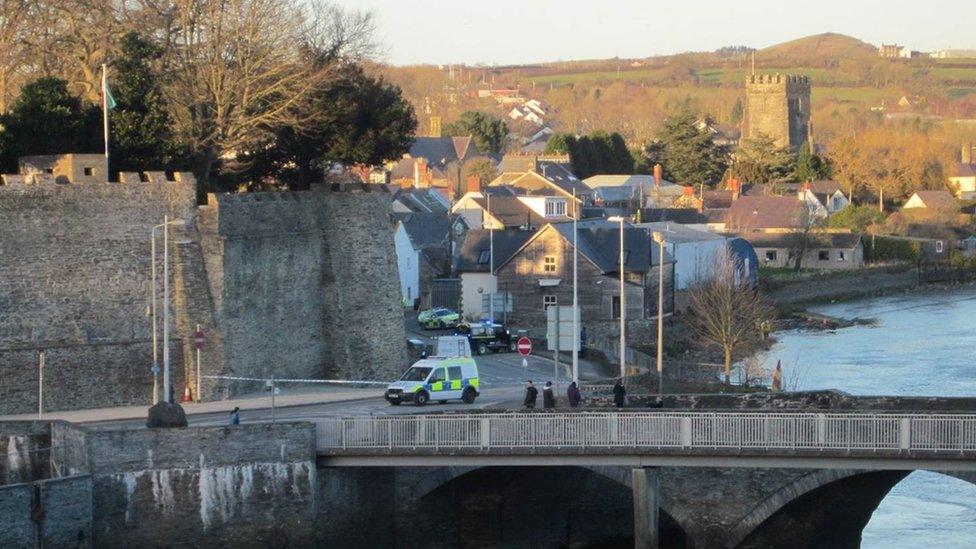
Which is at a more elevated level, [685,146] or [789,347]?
[685,146]

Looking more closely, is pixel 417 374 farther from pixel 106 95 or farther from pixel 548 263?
pixel 548 263

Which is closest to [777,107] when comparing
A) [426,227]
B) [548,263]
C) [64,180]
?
[426,227]

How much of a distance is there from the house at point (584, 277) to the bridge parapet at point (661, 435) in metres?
25.5

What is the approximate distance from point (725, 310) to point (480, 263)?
8743mm

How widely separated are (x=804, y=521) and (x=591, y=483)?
15.5 ft

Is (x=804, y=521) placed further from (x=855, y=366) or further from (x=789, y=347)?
(x=789, y=347)

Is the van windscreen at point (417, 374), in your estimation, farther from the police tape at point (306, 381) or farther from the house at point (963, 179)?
the house at point (963, 179)

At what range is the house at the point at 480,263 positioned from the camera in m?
58.7

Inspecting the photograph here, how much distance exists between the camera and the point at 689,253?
66000mm

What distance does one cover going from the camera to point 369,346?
43.2 metres

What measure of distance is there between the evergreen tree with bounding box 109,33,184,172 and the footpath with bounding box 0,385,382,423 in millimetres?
6015

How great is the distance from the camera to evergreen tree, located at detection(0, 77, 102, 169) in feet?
129

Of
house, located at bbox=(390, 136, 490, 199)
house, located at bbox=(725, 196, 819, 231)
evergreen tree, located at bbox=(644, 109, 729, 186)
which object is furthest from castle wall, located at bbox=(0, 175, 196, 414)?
evergreen tree, located at bbox=(644, 109, 729, 186)

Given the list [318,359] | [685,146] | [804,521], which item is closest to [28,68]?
[318,359]
